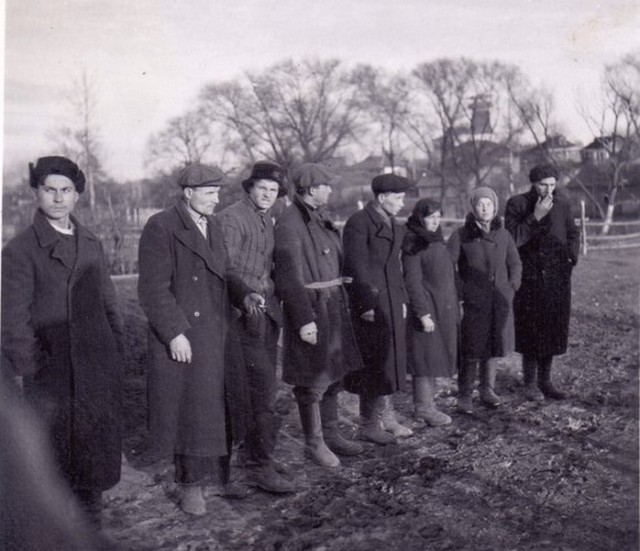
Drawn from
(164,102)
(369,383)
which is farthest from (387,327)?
(164,102)

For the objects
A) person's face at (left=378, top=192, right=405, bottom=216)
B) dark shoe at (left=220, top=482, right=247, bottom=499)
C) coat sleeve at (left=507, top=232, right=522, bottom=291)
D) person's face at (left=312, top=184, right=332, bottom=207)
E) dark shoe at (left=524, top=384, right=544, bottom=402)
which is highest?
person's face at (left=312, top=184, right=332, bottom=207)

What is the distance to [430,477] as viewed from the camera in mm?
3871

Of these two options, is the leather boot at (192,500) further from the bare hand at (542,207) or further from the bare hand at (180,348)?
the bare hand at (542,207)

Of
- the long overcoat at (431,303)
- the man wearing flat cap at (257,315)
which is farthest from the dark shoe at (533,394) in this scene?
the man wearing flat cap at (257,315)

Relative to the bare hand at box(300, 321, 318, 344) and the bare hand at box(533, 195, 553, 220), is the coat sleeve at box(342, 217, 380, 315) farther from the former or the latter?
the bare hand at box(533, 195, 553, 220)

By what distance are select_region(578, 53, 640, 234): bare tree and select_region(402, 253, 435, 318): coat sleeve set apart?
145 cm

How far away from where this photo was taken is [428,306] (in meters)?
4.96

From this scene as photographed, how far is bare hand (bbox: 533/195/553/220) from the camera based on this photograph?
209 inches

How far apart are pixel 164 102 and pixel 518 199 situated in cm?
291

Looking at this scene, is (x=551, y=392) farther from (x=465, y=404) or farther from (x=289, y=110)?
(x=289, y=110)

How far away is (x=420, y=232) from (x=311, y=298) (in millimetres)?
1151

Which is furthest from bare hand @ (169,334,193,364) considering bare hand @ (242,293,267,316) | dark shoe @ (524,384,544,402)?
dark shoe @ (524,384,544,402)

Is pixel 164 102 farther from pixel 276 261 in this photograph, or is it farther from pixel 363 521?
pixel 363 521

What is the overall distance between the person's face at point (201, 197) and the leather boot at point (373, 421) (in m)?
1.91
